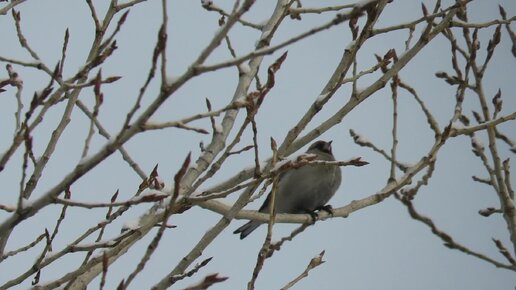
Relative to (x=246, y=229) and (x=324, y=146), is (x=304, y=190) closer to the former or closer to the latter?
(x=246, y=229)

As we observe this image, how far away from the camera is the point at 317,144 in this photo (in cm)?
943

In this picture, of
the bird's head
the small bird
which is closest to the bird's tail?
the small bird

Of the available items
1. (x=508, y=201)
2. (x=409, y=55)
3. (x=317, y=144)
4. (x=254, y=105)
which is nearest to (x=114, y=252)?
(x=254, y=105)

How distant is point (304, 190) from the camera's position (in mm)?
7438

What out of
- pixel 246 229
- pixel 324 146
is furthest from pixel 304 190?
pixel 324 146

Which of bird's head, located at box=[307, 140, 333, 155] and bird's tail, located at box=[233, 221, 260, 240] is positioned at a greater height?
bird's head, located at box=[307, 140, 333, 155]

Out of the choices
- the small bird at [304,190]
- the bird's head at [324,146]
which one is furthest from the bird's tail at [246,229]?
the bird's head at [324,146]

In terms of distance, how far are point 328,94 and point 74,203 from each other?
145cm

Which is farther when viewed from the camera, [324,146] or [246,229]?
[324,146]

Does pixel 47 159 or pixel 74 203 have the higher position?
pixel 47 159

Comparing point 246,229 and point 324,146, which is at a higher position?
point 324,146

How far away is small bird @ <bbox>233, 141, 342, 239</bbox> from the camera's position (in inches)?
294

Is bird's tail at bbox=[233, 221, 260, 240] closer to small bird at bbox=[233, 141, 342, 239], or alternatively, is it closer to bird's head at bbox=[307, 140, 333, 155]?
small bird at bbox=[233, 141, 342, 239]

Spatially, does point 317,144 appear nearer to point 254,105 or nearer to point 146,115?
point 254,105
